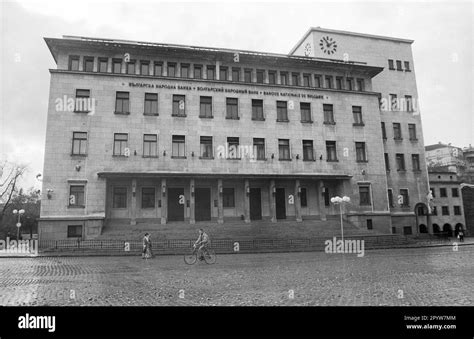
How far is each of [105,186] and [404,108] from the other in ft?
122

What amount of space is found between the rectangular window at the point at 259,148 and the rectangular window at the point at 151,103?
10.4 m

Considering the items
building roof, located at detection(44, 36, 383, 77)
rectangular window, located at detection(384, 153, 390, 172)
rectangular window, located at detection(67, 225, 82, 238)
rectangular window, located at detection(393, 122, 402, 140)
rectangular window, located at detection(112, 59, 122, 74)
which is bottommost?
rectangular window, located at detection(67, 225, 82, 238)

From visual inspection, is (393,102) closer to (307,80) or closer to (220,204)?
(307,80)

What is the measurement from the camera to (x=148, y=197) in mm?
35562

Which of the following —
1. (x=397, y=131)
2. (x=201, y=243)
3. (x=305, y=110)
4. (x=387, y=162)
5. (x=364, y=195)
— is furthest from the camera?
(x=397, y=131)

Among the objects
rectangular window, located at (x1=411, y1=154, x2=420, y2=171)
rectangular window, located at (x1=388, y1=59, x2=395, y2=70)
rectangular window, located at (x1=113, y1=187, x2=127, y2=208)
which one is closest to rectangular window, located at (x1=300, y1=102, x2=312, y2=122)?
rectangular window, located at (x1=388, y1=59, x2=395, y2=70)

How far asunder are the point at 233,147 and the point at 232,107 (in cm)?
437

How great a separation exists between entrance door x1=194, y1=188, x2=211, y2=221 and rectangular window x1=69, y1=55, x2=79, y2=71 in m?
16.3

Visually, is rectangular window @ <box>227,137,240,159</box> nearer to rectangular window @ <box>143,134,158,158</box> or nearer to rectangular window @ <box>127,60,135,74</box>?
rectangular window @ <box>143,134,158,158</box>

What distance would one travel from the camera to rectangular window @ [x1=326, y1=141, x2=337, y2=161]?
133 feet

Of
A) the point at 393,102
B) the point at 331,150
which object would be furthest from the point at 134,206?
the point at 393,102

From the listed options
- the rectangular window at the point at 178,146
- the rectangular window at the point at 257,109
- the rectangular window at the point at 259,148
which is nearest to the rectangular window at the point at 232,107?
the rectangular window at the point at 257,109
